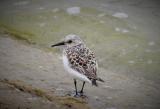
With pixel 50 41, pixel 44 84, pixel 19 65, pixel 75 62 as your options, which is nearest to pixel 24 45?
pixel 50 41

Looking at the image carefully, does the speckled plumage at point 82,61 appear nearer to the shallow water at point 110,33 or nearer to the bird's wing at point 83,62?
the bird's wing at point 83,62

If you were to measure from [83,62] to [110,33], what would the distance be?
11.0ft

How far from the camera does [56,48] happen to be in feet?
28.1

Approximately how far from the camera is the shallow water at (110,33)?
21.2ft

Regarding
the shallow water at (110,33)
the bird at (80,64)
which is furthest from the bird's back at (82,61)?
the shallow water at (110,33)

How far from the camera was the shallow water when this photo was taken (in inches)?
255

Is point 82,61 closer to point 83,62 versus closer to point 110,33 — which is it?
point 83,62

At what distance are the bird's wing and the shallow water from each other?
473 mm

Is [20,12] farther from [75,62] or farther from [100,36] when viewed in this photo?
[75,62]

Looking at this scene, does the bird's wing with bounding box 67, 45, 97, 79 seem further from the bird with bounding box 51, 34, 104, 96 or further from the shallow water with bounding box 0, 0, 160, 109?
the shallow water with bounding box 0, 0, 160, 109

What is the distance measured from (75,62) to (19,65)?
1.67 m

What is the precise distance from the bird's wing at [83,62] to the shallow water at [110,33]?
1.55 ft

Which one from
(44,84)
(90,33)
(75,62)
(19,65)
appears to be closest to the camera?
(75,62)

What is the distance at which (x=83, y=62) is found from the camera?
5812mm
